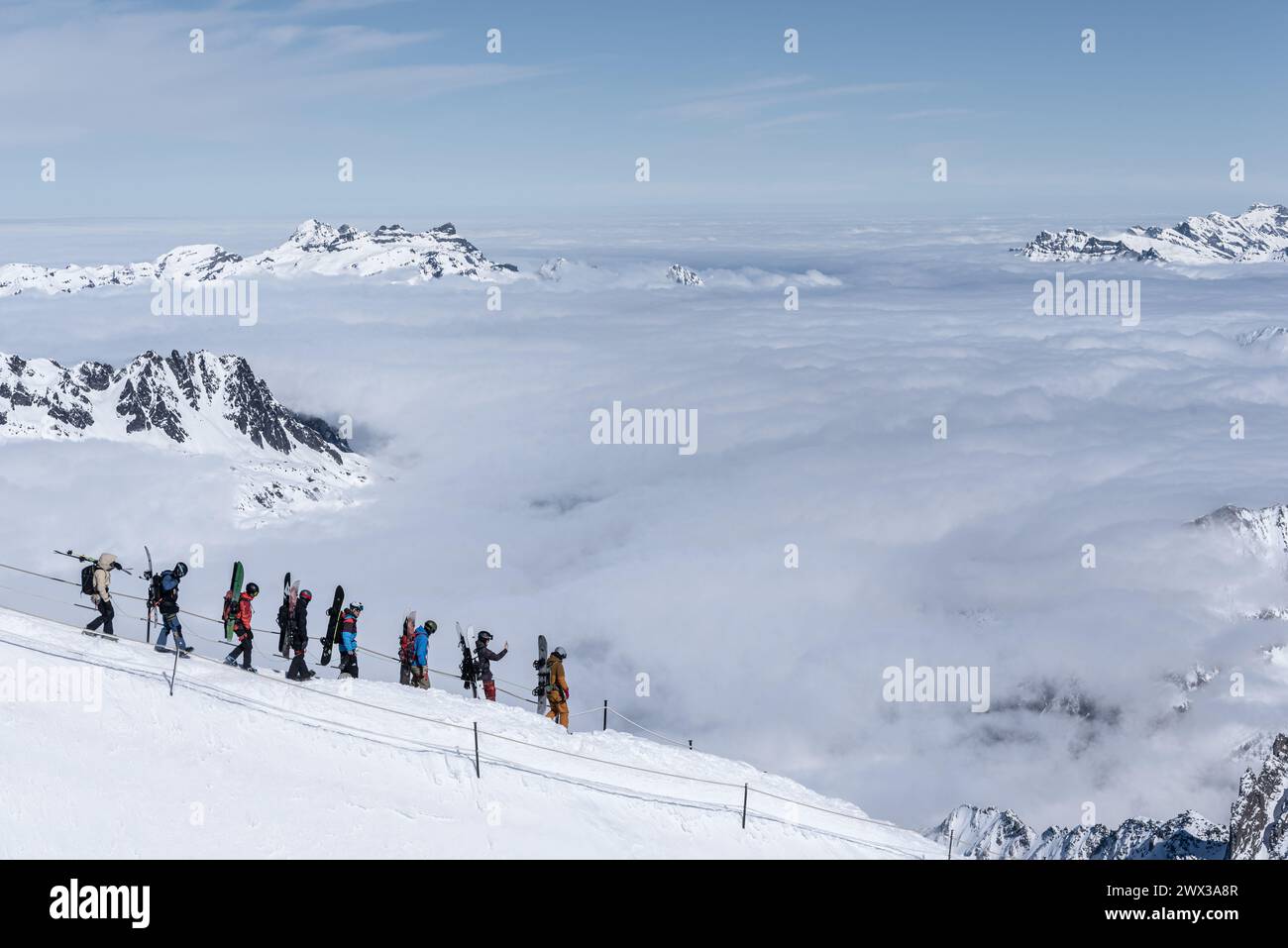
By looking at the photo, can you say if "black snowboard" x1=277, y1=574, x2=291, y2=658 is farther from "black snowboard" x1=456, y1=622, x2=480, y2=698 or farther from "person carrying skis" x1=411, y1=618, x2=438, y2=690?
"black snowboard" x1=456, y1=622, x2=480, y2=698

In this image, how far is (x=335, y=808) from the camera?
679 inches

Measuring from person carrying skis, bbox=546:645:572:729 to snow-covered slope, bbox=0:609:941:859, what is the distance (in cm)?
210

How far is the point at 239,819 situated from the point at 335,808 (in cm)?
164

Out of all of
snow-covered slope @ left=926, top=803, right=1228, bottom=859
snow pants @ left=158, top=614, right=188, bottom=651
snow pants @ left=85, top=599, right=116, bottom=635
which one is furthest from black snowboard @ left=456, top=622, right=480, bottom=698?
snow-covered slope @ left=926, top=803, right=1228, bottom=859

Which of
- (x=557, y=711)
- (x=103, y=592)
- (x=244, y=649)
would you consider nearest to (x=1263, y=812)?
(x=557, y=711)

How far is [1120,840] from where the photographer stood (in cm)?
15800

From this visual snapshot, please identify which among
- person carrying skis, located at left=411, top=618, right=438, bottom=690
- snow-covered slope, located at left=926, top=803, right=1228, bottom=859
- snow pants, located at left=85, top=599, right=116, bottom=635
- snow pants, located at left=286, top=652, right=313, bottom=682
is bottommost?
snow-covered slope, located at left=926, top=803, right=1228, bottom=859

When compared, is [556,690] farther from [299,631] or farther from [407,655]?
[299,631]

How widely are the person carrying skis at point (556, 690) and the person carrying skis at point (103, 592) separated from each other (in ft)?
Result: 35.4

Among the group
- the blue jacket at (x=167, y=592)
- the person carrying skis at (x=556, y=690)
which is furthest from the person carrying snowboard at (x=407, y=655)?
the blue jacket at (x=167, y=592)

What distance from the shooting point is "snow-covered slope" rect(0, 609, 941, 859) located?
53.0 ft

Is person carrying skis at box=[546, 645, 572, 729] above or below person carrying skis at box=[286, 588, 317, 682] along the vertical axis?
below
